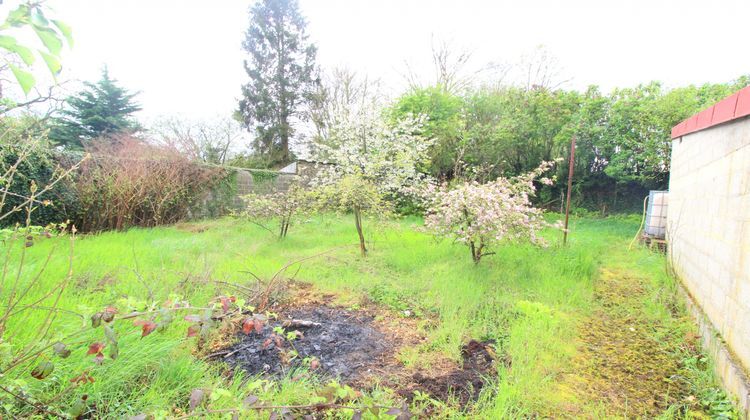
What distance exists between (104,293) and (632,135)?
12.6 meters

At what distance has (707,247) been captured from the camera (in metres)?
3.06

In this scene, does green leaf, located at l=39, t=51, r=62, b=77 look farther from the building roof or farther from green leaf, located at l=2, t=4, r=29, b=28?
the building roof

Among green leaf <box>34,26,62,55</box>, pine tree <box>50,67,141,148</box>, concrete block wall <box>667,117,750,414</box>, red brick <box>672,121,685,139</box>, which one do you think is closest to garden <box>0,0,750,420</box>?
green leaf <box>34,26,62,55</box>

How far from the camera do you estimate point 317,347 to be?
2.72 meters

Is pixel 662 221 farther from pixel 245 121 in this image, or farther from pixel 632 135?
pixel 245 121

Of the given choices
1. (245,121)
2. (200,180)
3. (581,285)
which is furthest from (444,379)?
(245,121)

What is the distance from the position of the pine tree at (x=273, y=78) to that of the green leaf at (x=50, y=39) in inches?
741

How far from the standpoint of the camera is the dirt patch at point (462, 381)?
6.99 ft

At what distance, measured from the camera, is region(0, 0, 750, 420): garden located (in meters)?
1.60

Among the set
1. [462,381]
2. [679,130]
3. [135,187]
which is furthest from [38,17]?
[135,187]

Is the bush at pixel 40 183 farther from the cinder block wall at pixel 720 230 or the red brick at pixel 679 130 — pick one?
the red brick at pixel 679 130

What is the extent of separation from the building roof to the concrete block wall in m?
0.07

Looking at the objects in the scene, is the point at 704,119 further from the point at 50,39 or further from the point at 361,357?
the point at 50,39

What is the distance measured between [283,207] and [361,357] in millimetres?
4761
